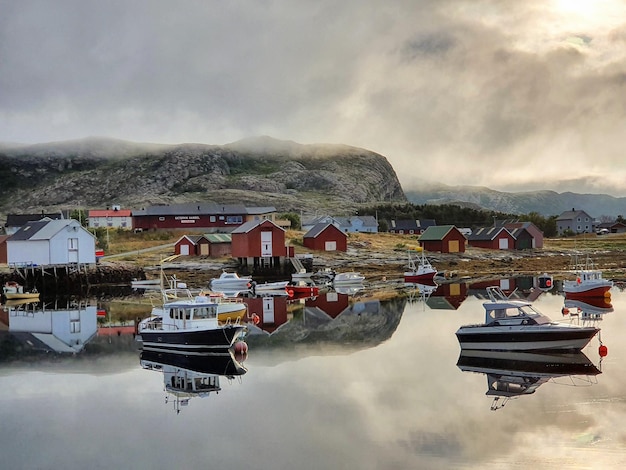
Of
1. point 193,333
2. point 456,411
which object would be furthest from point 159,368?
point 456,411

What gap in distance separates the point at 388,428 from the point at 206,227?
90.7 meters

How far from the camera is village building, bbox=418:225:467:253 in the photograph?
91438mm

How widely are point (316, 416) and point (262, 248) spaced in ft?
183

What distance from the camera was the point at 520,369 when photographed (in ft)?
84.1

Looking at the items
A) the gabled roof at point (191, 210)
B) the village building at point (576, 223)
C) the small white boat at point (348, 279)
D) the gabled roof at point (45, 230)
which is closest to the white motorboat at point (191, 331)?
the small white boat at point (348, 279)

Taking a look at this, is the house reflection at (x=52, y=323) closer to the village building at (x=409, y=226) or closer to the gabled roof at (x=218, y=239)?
the gabled roof at (x=218, y=239)

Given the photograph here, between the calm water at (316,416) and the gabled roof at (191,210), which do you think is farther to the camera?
the gabled roof at (191,210)

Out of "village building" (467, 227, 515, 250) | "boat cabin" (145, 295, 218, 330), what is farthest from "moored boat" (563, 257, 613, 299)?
"village building" (467, 227, 515, 250)

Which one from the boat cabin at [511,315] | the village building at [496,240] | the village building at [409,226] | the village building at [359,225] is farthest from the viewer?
the village building at [409,226]

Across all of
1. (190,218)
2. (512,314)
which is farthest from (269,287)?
Result: (190,218)

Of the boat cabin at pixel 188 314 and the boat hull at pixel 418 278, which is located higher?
the boat cabin at pixel 188 314

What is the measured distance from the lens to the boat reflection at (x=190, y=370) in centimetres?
2398

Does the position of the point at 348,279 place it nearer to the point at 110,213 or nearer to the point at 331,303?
the point at 331,303

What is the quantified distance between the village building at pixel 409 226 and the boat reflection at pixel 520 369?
113151 mm
